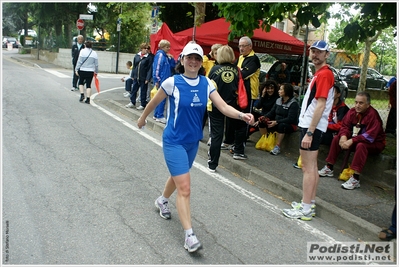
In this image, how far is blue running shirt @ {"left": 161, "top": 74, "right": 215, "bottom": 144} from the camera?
3.89 meters

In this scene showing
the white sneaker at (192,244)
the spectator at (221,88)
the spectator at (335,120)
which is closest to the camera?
the white sneaker at (192,244)

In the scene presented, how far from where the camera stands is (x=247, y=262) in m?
3.68

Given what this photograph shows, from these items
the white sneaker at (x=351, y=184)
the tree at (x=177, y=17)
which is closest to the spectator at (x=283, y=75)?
the tree at (x=177, y=17)

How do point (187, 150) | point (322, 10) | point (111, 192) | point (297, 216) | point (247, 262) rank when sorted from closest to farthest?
point (247, 262) < point (187, 150) < point (297, 216) < point (111, 192) < point (322, 10)

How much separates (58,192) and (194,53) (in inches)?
98.1

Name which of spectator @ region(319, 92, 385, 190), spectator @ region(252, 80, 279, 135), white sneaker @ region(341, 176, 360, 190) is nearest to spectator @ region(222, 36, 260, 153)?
spectator @ region(252, 80, 279, 135)

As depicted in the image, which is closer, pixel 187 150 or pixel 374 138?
pixel 187 150

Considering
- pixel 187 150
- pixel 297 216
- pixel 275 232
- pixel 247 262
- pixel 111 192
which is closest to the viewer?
pixel 247 262

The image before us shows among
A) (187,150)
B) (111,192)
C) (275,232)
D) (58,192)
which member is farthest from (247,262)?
(58,192)

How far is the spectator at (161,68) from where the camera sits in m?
9.41

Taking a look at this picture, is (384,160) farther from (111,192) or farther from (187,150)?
(111,192)

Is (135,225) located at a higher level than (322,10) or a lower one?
lower

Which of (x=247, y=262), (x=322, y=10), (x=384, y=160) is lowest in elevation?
(x=247, y=262)

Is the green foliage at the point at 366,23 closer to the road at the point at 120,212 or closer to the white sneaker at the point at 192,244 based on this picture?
the road at the point at 120,212
